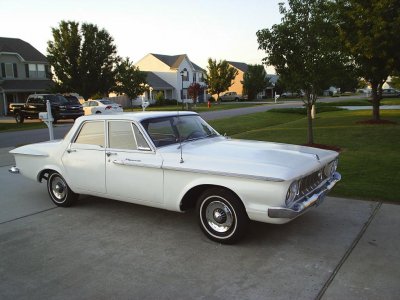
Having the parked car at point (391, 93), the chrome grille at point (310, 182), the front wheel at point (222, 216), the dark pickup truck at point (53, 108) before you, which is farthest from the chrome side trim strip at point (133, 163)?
the parked car at point (391, 93)

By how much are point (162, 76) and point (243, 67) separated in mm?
24238

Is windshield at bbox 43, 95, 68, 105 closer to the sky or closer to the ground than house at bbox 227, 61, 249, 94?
closer to the ground

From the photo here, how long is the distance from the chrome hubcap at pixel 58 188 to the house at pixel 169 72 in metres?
49.0

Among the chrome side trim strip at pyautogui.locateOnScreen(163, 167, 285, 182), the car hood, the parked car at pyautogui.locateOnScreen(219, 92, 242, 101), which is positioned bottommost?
the chrome side trim strip at pyautogui.locateOnScreen(163, 167, 285, 182)

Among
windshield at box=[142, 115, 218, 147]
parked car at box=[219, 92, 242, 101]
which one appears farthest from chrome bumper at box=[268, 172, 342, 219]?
parked car at box=[219, 92, 242, 101]

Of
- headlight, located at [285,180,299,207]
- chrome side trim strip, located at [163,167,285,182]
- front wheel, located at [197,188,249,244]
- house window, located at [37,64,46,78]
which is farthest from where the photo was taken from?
house window, located at [37,64,46,78]

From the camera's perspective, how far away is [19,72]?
41625mm

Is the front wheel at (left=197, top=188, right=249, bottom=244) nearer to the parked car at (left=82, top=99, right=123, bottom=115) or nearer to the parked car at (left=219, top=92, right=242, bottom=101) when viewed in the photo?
the parked car at (left=82, top=99, right=123, bottom=115)

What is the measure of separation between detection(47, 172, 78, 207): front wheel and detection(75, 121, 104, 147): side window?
74cm

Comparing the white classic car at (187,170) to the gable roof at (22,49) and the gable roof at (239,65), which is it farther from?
the gable roof at (239,65)

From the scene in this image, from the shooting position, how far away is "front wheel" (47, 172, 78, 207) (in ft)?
20.4

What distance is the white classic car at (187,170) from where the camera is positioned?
4.32 metres

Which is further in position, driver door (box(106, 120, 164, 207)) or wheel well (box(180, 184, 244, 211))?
driver door (box(106, 120, 164, 207))

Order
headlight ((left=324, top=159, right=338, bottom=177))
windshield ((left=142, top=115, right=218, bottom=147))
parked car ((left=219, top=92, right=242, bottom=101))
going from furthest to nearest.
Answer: parked car ((left=219, top=92, right=242, bottom=101))
windshield ((left=142, top=115, right=218, bottom=147))
headlight ((left=324, top=159, right=338, bottom=177))
